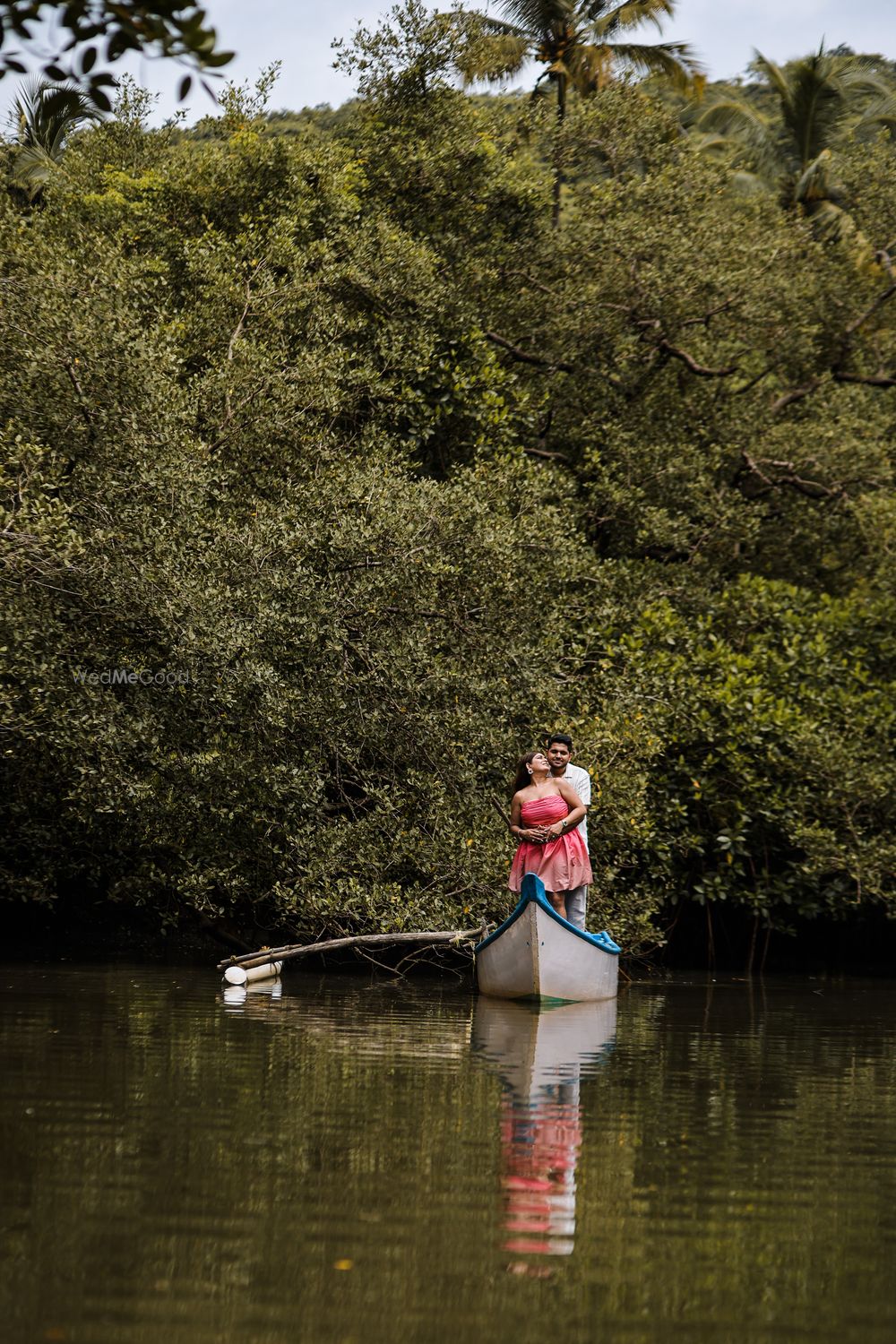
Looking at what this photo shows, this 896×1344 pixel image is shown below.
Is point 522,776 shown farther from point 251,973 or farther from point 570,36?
point 570,36

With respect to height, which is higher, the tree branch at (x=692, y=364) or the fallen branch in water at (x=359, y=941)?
the tree branch at (x=692, y=364)

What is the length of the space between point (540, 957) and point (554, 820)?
1.24 meters

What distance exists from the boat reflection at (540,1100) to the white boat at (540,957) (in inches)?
5.8

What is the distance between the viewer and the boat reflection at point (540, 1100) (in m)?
Answer: 5.23

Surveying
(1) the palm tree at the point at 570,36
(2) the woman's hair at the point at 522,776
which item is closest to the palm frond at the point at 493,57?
(1) the palm tree at the point at 570,36

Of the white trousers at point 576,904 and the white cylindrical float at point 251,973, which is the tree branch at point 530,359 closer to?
the white trousers at point 576,904

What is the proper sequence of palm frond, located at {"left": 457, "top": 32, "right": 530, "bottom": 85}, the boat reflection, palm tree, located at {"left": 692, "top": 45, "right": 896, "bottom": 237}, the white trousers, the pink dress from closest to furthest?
the boat reflection → the pink dress → the white trousers → palm frond, located at {"left": 457, "top": 32, "right": 530, "bottom": 85} → palm tree, located at {"left": 692, "top": 45, "right": 896, "bottom": 237}

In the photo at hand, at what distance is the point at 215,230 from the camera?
65.1ft

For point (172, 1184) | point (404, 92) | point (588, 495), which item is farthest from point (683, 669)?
point (172, 1184)

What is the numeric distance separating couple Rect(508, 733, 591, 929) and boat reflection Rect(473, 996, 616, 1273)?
3.72ft

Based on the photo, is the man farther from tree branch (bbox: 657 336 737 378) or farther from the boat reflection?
tree branch (bbox: 657 336 737 378)

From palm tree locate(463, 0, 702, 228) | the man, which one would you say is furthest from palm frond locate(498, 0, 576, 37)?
the man

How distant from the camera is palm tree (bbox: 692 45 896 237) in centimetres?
2941

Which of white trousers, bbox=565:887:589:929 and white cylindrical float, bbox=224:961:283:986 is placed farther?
white cylindrical float, bbox=224:961:283:986
